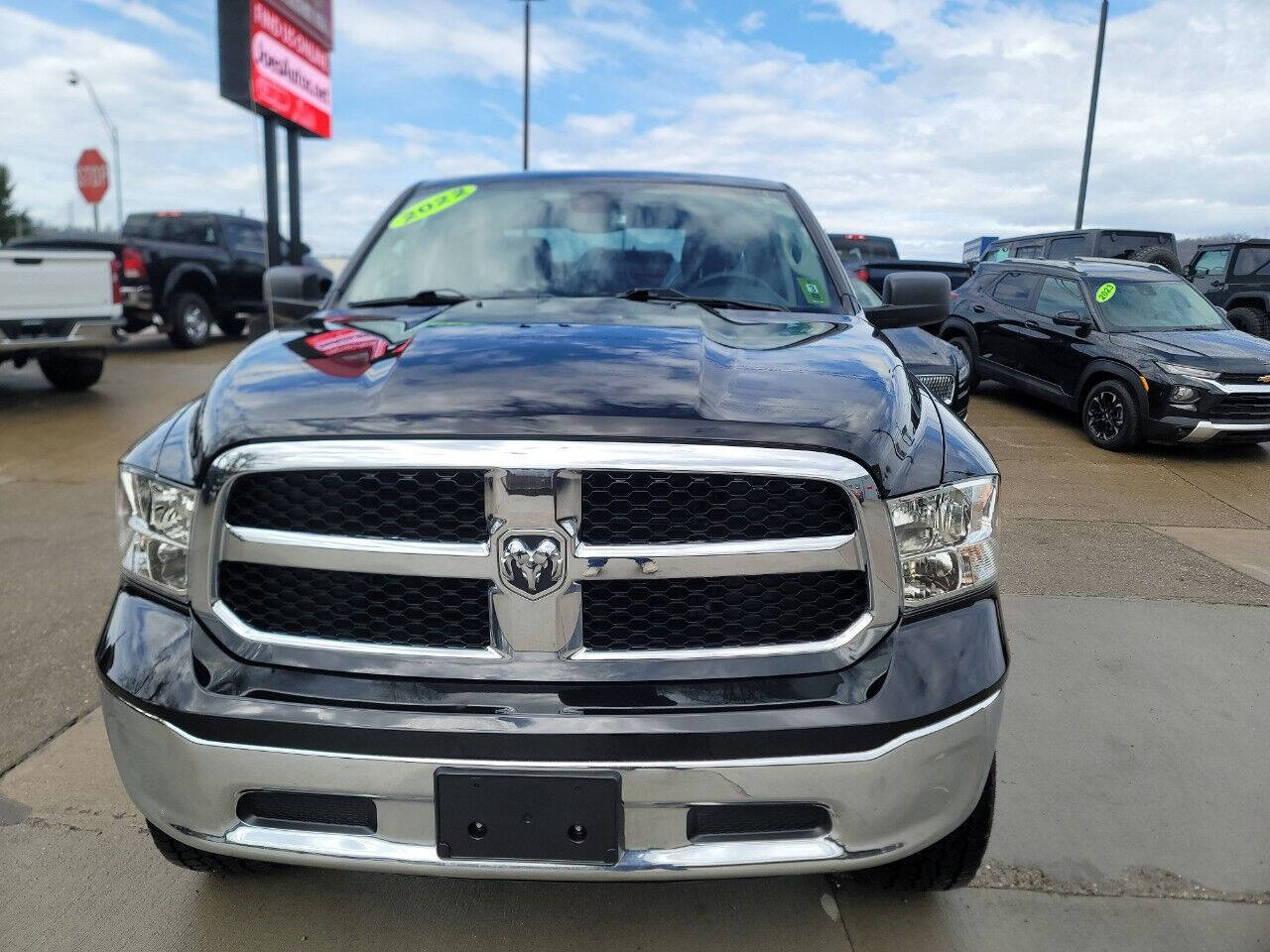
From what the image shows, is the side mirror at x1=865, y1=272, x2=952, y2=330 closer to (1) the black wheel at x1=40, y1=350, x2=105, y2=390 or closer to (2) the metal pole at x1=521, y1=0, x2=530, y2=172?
(1) the black wheel at x1=40, y1=350, x2=105, y2=390

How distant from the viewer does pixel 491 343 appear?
2.06m

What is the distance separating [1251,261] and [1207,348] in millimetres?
8601

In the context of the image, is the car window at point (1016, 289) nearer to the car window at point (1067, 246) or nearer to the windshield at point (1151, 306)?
the windshield at point (1151, 306)

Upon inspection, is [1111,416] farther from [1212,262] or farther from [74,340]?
[1212,262]

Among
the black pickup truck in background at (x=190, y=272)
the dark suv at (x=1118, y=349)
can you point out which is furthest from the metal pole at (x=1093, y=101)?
the black pickup truck in background at (x=190, y=272)

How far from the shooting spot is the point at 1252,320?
14.4 meters

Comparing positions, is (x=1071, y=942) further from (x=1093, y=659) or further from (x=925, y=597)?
(x=1093, y=659)

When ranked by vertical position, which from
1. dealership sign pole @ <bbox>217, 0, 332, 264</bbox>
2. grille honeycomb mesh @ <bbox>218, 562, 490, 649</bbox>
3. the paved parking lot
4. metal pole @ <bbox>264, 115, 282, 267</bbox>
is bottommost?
the paved parking lot

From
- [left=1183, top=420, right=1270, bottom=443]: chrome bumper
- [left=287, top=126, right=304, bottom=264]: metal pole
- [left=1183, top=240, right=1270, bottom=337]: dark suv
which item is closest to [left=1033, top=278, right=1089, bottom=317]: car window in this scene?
[left=1183, top=420, right=1270, bottom=443]: chrome bumper

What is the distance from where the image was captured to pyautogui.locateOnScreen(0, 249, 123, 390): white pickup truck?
8.05 meters

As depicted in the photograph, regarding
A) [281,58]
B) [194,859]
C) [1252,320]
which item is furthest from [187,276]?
[1252,320]

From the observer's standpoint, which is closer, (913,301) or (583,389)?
(583,389)

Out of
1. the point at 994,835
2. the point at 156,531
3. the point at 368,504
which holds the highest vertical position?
the point at 368,504

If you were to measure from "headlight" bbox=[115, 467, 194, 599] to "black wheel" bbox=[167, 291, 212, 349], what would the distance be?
1243 centimetres
